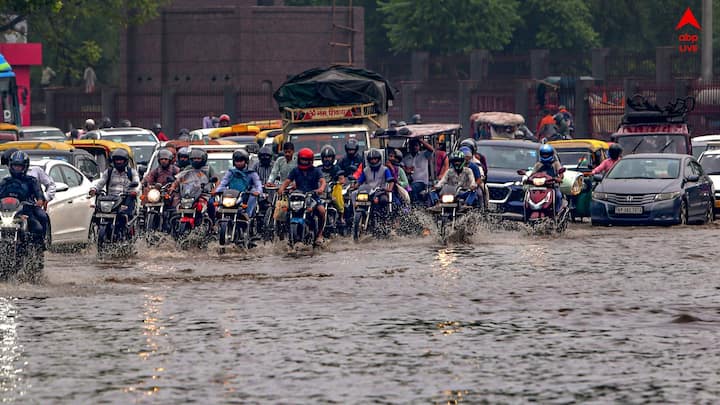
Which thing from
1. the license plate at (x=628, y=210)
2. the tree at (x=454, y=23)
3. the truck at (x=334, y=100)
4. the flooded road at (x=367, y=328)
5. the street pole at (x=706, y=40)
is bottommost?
the flooded road at (x=367, y=328)

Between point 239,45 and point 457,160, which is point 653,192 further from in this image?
point 239,45

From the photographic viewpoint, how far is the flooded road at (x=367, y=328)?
1122 cm

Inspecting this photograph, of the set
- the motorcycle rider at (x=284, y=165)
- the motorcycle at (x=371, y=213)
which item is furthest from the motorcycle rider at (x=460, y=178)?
the motorcycle rider at (x=284, y=165)

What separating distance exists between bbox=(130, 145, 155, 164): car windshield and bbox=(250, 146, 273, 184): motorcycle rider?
11196 mm

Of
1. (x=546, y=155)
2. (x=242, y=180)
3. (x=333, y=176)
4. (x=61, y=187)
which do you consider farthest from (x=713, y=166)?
(x=61, y=187)

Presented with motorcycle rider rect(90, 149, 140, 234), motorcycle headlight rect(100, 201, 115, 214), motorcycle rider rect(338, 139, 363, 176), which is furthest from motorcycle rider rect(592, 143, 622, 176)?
motorcycle headlight rect(100, 201, 115, 214)

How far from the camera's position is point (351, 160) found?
2598cm

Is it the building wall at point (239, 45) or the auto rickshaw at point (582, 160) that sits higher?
the building wall at point (239, 45)

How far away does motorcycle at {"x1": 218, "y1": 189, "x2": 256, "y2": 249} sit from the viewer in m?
22.6

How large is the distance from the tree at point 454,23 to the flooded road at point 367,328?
145ft

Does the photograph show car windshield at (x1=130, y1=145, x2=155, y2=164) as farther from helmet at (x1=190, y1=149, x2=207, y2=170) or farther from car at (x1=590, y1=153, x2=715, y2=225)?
helmet at (x1=190, y1=149, x2=207, y2=170)

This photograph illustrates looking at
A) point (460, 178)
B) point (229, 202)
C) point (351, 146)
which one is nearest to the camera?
point (229, 202)

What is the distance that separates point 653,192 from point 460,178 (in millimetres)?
3890

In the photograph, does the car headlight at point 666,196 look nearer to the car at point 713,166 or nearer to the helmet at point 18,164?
the car at point 713,166
